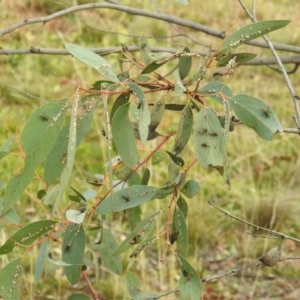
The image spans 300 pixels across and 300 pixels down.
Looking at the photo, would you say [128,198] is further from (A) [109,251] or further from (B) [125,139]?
(A) [109,251]

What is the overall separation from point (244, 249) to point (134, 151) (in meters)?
1.78

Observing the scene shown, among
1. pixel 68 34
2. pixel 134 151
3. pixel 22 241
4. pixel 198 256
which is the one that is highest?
pixel 134 151

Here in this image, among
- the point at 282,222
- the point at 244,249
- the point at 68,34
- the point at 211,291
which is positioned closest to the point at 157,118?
the point at 211,291

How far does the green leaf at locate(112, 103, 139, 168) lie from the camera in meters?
0.97

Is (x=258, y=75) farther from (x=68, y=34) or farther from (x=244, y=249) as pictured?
(x=244, y=249)

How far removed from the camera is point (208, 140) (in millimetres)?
979

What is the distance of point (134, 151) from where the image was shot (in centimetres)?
98

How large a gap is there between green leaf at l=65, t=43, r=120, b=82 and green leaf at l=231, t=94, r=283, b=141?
0.21 meters

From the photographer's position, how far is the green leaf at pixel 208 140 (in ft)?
3.18

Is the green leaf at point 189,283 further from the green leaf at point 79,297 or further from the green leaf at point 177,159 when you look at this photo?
the green leaf at point 79,297

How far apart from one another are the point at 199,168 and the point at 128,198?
2186 millimetres

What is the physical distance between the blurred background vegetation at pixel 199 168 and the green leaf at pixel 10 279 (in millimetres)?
228

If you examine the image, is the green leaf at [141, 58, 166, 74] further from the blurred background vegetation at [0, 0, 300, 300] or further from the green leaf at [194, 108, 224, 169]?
the blurred background vegetation at [0, 0, 300, 300]

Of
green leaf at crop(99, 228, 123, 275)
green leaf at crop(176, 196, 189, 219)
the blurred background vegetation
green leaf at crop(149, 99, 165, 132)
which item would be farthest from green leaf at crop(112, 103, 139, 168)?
green leaf at crop(99, 228, 123, 275)
